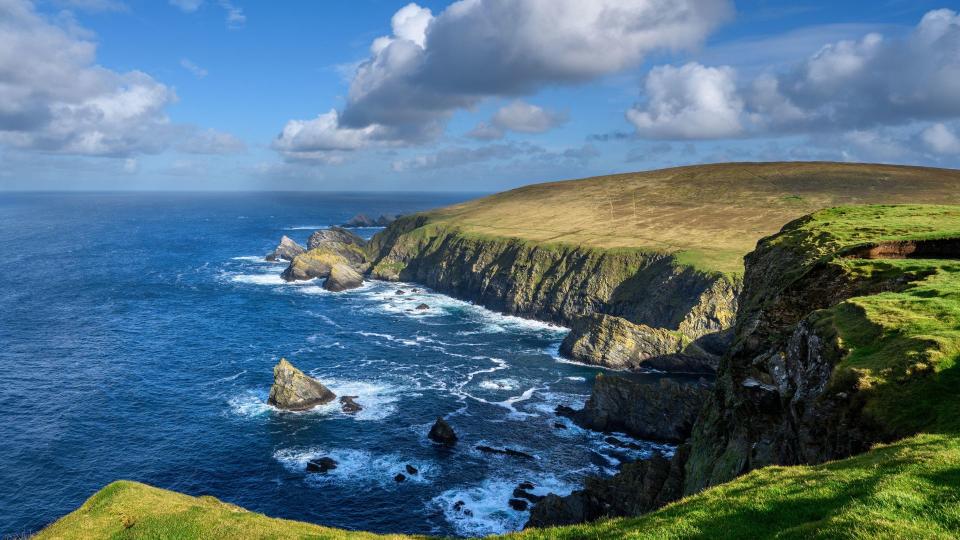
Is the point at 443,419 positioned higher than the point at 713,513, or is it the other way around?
the point at 713,513

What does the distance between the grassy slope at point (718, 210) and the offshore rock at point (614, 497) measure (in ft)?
226

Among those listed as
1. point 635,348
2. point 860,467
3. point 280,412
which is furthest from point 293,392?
point 860,467

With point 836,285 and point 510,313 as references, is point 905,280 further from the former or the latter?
point 510,313

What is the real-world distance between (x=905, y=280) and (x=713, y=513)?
2315 centimetres

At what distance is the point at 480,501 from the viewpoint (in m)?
52.2

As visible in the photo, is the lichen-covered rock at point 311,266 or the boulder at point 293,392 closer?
the boulder at point 293,392

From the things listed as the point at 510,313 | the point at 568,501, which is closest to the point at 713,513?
the point at 568,501

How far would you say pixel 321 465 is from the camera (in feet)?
192

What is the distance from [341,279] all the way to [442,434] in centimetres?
9242

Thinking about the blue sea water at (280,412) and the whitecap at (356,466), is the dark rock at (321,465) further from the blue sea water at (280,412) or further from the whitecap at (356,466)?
the blue sea water at (280,412)

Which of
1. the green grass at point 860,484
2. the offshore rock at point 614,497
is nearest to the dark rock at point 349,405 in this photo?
the offshore rock at point 614,497

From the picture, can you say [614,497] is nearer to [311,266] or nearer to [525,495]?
[525,495]

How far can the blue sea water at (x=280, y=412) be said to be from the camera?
175 ft

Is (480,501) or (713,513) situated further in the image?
(480,501)
